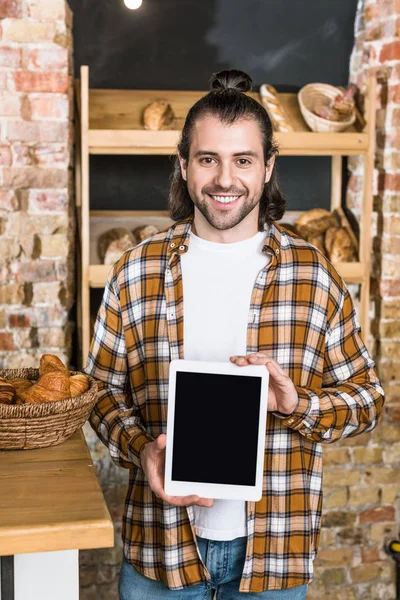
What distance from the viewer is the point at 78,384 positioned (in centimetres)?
167

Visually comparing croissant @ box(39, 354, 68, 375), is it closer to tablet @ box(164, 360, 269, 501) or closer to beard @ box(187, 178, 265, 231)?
tablet @ box(164, 360, 269, 501)

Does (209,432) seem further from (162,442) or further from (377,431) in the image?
(377,431)

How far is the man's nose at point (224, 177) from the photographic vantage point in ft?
5.46

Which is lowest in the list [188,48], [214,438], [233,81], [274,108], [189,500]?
[189,500]

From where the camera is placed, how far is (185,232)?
71.7 inches

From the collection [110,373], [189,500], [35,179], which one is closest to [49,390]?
[110,373]

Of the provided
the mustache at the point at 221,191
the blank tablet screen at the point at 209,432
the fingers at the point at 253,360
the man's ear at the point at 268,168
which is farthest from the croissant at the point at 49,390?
the man's ear at the point at 268,168

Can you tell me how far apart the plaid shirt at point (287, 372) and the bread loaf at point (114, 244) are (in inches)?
36.6

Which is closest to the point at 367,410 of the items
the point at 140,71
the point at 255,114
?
the point at 255,114

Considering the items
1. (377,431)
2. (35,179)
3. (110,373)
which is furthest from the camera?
(377,431)

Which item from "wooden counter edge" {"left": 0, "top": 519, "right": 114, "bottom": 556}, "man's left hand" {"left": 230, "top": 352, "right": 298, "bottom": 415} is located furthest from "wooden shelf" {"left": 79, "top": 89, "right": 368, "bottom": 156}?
"wooden counter edge" {"left": 0, "top": 519, "right": 114, "bottom": 556}

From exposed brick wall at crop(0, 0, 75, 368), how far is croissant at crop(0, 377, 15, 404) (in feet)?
3.63

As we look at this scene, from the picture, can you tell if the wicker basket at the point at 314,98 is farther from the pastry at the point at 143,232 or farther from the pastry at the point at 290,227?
the pastry at the point at 143,232

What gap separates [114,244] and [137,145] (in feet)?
1.12
